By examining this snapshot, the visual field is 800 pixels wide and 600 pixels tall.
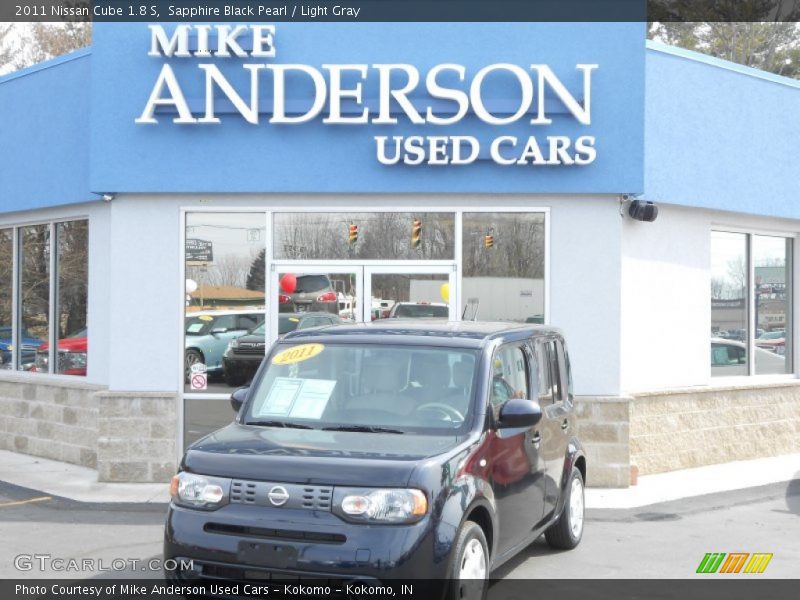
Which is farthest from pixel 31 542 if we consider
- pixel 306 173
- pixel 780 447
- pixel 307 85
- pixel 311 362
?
pixel 780 447

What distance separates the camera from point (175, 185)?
11172 millimetres

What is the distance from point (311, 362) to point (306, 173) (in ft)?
16.4

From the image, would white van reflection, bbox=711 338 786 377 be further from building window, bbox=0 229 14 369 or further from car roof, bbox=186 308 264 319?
building window, bbox=0 229 14 369

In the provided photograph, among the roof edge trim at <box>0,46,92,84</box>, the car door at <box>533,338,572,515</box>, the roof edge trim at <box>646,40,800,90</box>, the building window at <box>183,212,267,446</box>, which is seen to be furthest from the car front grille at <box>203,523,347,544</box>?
the roof edge trim at <box>0,46,92,84</box>

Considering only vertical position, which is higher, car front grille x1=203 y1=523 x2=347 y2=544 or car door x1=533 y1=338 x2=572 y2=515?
car door x1=533 y1=338 x2=572 y2=515

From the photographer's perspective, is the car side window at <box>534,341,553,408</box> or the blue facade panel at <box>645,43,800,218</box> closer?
the car side window at <box>534,341,553,408</box>

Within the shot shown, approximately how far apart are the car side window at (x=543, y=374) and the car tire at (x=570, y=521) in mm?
749

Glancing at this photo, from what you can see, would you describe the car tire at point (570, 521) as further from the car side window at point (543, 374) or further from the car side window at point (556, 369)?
the car side window at point (543, 374)

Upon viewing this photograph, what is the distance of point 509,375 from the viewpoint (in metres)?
6.80

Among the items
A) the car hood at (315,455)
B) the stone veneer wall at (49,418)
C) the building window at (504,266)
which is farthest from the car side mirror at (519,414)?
the stone veneer wall at (49,418)

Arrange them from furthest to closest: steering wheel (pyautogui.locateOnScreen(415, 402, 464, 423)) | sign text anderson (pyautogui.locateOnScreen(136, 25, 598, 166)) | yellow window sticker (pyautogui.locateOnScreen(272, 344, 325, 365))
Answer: sign text anderson (pyautogui.locateOnScreen(136, 25, 598, 166)), yellow window sticker (pyautogui.locateOnScreen(272, 344, 325, 365)), steering wheel (pyautogui.locateOnScreen(415, 402, 464, 423))

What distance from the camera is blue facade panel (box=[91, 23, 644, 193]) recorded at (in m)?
11.1

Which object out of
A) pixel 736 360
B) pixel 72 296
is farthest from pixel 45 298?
pixel 736 360

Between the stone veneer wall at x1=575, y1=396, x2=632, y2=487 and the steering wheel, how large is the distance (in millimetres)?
5055
